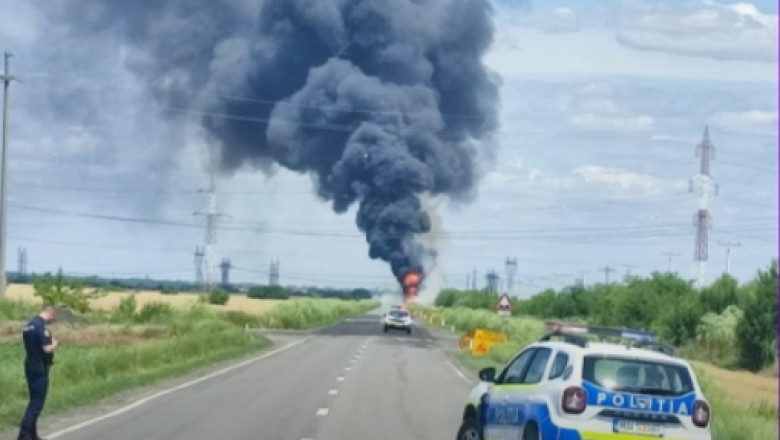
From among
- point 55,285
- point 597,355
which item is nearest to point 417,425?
point 597,355

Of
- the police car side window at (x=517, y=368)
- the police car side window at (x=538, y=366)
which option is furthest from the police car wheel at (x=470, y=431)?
the police car side window at (x=538, y=366)

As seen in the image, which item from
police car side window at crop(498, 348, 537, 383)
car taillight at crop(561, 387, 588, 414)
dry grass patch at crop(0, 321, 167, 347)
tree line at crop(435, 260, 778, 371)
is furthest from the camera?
tree line at crop(435, 260, 778, 371)

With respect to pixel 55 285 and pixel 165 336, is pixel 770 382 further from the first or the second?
pixel 55 285

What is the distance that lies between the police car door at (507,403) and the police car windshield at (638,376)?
100 cm

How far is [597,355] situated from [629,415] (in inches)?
27.3

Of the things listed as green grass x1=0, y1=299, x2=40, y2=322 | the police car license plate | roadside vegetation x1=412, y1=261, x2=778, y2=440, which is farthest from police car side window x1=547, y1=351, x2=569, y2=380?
green grass x1=0, y1=299, x2=40, y2=322

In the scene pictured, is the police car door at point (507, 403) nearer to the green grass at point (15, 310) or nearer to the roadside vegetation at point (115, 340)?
the roadside vegetation at point (115, 340)

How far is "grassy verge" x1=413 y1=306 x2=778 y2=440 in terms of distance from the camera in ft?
70.5

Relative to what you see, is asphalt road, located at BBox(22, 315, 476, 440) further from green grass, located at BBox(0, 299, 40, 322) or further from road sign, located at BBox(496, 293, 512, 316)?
green grass, located at BBox(0, 299, 40, 322)

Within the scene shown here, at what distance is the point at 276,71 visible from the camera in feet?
329

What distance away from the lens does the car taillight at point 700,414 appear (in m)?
15.0

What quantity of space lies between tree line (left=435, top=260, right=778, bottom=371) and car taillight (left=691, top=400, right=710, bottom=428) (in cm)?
4280

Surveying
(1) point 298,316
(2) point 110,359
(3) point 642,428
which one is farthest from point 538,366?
(1) point 298,316

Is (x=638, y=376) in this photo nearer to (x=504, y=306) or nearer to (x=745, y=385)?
(x=745, y=385)
